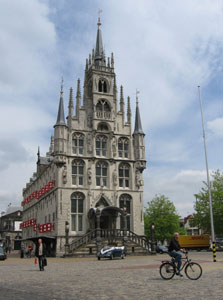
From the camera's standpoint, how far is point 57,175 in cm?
4253

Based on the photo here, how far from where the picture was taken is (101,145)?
45844 millimetres

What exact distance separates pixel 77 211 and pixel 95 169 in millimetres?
5827

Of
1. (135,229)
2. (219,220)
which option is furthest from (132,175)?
(219,220)

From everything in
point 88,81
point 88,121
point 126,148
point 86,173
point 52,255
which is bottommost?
point 52,255

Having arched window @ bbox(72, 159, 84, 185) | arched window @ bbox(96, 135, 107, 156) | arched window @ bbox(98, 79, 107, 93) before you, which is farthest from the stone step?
arched window @ bbox(98, 79, 107, 93)

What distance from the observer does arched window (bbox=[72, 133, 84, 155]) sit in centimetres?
4441

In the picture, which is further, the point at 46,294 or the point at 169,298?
the point at 46,294

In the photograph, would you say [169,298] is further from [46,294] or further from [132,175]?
[132,175]

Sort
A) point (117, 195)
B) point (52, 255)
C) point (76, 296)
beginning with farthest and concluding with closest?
1. point (117, 195)
2. point (52, 255)
3. point (76, 296)

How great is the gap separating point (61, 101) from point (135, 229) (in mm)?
19181

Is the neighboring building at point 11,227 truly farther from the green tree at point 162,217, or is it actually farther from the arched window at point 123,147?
the arched window at point 123,147

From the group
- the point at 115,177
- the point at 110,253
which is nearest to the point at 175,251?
the point at 110,253

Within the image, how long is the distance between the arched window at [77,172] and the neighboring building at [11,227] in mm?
63012

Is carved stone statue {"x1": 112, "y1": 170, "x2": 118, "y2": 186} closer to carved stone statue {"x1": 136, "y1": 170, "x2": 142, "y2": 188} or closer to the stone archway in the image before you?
the stone archway
